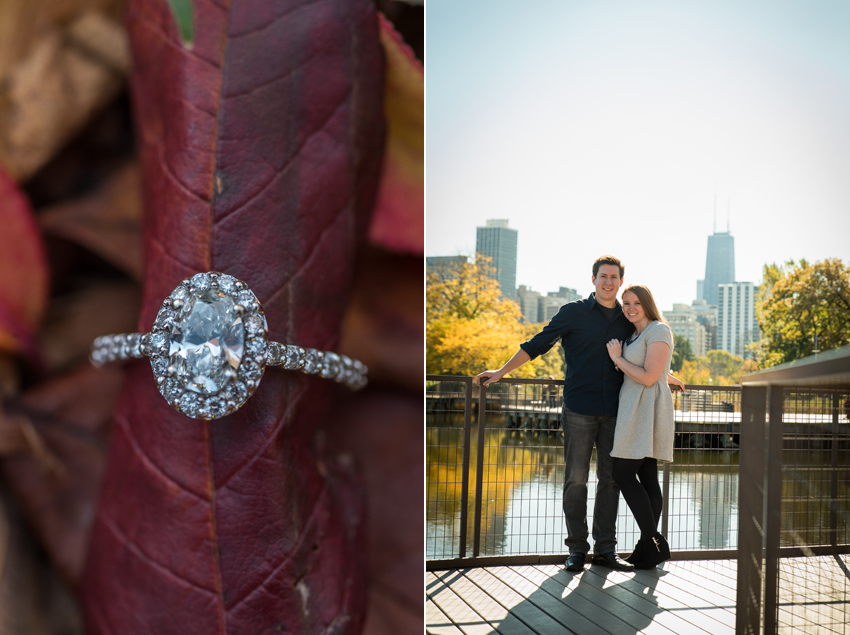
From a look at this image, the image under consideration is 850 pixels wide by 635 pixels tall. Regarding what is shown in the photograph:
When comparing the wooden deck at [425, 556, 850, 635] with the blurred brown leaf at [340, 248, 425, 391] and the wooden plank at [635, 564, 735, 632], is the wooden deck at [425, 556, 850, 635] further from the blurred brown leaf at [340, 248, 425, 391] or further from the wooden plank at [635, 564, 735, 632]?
the blurred brown leaf at [340, 248, 425, 391]

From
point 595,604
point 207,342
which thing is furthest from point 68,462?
point 595,604

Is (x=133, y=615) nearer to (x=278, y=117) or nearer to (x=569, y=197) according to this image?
(x=278, y=117)

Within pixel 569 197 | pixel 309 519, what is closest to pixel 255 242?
pixel 309 519

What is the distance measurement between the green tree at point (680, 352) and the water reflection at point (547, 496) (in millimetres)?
68

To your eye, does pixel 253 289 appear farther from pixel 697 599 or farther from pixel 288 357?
pixel 697 599

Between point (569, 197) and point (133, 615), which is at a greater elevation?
point (569, 197)

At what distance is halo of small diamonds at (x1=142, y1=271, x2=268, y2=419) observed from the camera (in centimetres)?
24

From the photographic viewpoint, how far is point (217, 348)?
0.82 ft

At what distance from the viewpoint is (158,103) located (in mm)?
282

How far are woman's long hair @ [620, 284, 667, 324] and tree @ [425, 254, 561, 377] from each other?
4.0 inches

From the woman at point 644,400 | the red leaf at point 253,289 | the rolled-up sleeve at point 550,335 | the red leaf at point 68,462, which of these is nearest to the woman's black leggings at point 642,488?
the woman at point 644,400

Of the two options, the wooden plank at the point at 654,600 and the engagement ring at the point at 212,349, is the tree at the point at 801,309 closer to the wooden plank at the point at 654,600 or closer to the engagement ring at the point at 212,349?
the wooden plank at the point at 654,600

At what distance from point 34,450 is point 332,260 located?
0.84 feet

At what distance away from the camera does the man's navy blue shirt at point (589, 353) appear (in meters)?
0.38
